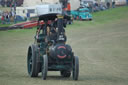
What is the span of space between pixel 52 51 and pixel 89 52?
522 inches

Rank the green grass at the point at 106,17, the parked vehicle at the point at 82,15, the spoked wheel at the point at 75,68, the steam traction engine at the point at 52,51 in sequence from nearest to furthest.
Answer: the steam traction engine at the point at 52,51 → the spoked wheel at the point at 75,68 → the green grass at the point at 106,17 → the parked vehicle at the point at 82,15

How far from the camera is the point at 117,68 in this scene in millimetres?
18203

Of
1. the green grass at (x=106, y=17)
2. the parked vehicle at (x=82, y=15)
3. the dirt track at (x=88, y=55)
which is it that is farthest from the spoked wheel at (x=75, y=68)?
the parked vehicle at (x=82, y=15)

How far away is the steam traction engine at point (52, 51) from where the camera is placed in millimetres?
12461

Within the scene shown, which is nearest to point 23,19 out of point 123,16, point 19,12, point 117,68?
point 19,12

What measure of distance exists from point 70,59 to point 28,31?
83.2 feet

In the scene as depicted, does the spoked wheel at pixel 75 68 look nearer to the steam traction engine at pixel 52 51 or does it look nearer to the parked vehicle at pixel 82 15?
the steam traction engine at pixel 52 51

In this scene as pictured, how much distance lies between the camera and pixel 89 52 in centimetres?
2559

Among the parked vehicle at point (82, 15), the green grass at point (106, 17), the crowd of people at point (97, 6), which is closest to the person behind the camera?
the green grass at point (106, 17)

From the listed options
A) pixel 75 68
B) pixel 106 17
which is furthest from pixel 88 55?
pixel 106 17

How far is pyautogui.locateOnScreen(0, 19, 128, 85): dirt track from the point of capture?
42.9ft

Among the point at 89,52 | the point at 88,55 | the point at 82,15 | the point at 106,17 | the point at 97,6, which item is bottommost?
the point at 106,17

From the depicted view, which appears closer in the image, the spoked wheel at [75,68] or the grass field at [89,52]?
the spoked wheel at [75,68]

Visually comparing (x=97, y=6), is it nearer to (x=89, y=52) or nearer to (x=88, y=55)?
(x=89, y=52)
